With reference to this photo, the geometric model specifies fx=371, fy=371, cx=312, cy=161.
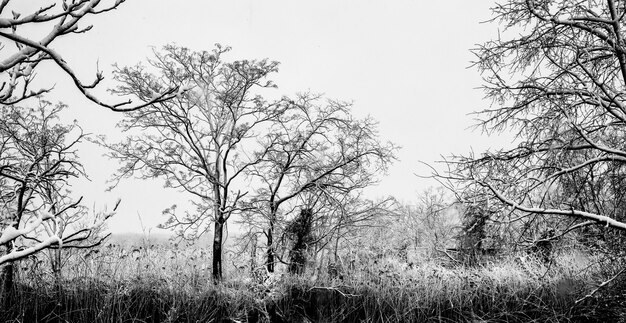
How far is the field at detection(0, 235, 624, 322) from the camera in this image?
537 centimetres

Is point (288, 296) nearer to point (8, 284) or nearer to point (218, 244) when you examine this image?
point (8, 284)

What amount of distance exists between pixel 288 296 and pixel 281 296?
0.13m

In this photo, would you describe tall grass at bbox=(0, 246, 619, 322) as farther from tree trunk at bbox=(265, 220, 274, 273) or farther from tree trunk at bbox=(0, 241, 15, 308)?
tree trunk at bbox=(265, 220, 274, 273)

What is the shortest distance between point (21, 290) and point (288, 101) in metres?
8.24

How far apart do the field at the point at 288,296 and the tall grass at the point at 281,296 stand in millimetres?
16

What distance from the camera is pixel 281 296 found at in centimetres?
627

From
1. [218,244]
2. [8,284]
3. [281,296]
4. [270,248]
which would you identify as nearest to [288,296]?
[281,296]

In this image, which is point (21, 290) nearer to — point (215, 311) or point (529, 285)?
point (215, 311)

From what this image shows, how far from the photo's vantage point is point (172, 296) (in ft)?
19.0

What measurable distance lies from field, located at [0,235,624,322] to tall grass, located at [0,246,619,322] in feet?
0.05

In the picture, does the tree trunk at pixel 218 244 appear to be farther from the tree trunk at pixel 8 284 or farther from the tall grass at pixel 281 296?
the tree trunk at pixel 8 284

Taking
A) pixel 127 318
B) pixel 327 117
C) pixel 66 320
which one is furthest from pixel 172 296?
pixel 327 117

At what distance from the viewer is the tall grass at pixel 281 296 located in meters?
5.36

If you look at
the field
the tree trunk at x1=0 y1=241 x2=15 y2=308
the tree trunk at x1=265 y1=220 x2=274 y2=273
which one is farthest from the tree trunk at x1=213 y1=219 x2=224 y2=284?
the tree trunk at x1=0 y1=241 x2=15 y2=308
